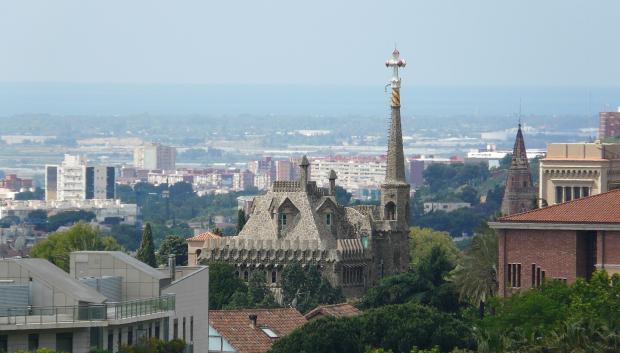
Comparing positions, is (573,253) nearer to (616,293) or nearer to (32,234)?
(616,293)

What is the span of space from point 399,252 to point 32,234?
84970 mm

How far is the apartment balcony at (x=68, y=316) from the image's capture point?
4409 cm

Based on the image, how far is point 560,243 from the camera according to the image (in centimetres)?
7000

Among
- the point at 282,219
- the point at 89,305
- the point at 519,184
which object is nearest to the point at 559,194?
the point at 282,219

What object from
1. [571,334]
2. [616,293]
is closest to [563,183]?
[616,293]

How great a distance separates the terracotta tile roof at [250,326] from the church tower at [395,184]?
139ft

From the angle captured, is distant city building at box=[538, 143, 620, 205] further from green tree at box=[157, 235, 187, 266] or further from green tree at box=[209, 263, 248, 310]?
green tree at box=[157, 235, 187, 266]

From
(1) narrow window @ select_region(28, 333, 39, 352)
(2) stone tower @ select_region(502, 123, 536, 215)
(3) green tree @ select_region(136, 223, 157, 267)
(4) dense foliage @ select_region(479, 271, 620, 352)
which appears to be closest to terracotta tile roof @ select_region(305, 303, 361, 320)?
(4) dense foliage @ select_region(479, 271, 620, 352)

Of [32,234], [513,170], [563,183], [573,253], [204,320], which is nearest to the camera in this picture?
[204,320]

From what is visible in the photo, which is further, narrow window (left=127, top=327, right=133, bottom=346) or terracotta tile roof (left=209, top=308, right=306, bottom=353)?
terracotta tile roof (left=209, top=308, right=306, bottom=353)

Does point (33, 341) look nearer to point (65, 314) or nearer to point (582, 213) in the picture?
point (65, 314)

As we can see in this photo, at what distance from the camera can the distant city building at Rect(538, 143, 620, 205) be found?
330ft

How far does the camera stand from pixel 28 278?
152 feet

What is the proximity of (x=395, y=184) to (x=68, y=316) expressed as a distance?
75172mm
